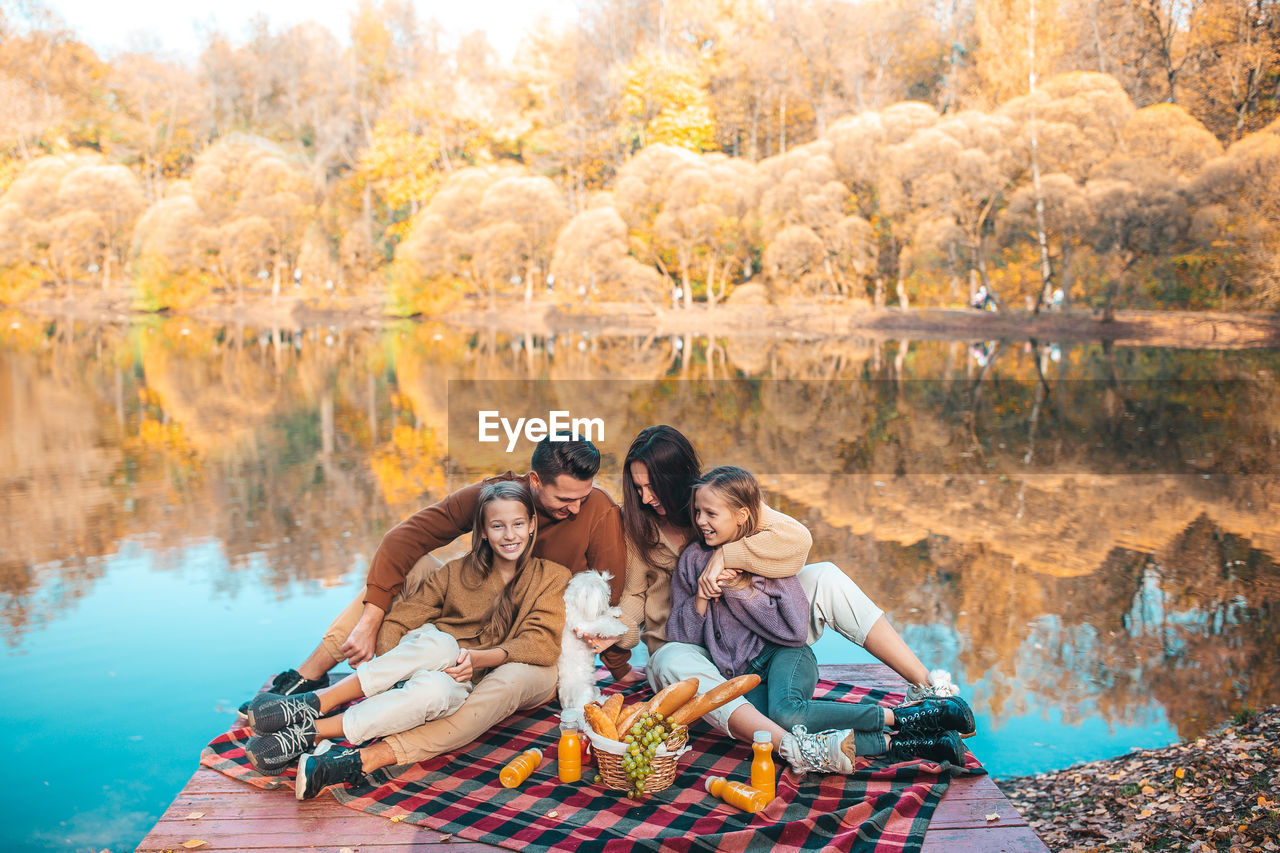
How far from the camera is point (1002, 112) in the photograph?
25.6 m

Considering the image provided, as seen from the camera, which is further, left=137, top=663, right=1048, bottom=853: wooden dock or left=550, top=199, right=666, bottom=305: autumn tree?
left=550, top=199, right=666, bottom=305: autumn tree

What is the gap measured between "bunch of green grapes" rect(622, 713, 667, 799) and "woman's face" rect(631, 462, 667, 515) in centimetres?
96

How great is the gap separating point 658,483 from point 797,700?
3.07ft

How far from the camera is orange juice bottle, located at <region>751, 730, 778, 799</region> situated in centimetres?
284

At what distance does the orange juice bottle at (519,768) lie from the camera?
3.00 metres

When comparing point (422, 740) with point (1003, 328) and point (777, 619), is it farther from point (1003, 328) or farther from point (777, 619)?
point (1003, 328)

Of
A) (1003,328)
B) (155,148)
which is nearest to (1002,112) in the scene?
(1003,328)

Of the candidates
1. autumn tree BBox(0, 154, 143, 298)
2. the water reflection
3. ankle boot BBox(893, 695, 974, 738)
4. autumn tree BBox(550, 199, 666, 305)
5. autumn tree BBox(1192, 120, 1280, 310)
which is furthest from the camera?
autumn tree BBox(0, 154, 143, 298)

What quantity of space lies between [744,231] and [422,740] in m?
27.1

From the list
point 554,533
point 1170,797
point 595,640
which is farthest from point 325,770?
point 1170,797

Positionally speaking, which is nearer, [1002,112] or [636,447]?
[636,447]

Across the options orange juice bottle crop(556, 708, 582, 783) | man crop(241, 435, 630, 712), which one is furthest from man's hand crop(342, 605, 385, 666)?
orange juice bottle crop(556, 708, 582, 783)

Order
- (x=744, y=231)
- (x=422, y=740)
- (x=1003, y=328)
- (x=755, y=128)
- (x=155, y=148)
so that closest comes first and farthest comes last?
1. (x=422, y=740)
2. (x=1003, y=328)
3. (x=744, y=231)
4. (x=755, y=128)
5. (x=155, y=148)

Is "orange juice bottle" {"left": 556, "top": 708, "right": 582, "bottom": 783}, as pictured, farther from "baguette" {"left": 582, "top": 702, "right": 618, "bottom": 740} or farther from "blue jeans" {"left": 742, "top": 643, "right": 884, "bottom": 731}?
"blue jeans" {"left": 742, "top": 643, "right": 884, "bottom": 731}
